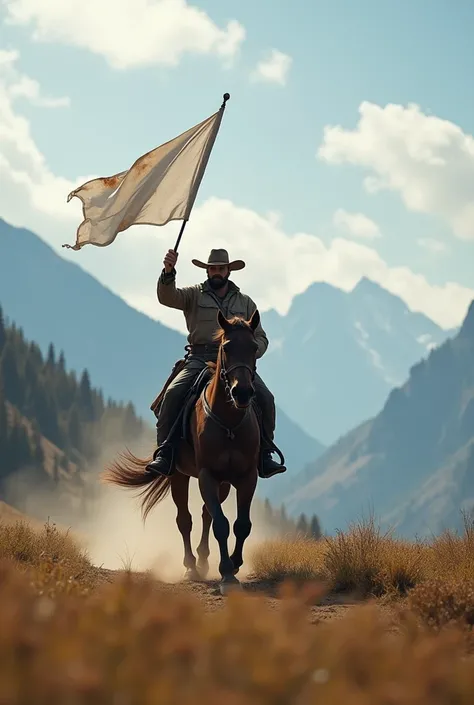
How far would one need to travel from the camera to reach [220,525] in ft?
38.8

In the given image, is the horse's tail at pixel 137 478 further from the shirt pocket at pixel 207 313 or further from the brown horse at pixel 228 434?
the shirt pocket at pixel 207 313

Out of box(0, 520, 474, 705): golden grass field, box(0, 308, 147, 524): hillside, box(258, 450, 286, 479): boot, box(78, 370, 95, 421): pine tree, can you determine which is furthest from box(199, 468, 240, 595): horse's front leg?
box(78, 370, 95, 421): pine tree

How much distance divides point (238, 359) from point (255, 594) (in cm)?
245

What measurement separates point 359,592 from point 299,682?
8.05m

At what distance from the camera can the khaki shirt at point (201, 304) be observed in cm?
1352

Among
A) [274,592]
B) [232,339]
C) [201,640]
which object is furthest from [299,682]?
[274,592]

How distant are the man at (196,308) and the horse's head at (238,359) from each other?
2.12 m

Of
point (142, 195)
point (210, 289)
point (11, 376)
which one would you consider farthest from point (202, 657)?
point (11, 376)

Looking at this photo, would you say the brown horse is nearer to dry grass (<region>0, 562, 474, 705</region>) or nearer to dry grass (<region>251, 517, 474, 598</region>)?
dry grass (<region>251, 517, 474, 598</region>)

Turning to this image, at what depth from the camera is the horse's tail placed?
15.3 m

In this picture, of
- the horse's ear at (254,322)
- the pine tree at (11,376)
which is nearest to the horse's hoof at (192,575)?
the horse's ear at (254,322)

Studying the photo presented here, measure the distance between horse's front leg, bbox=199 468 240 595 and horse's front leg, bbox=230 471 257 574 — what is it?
29cm

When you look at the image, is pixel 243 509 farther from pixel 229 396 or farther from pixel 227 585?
pixel 229 396

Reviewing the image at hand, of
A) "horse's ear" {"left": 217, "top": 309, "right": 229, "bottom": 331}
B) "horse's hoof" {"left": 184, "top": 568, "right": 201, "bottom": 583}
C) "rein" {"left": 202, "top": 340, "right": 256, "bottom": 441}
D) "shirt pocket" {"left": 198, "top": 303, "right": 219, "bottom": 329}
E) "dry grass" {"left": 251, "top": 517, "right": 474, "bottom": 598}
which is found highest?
"shirt pocket" {"left": 198, "top": 303, "right": 219, "bottom": 329}
